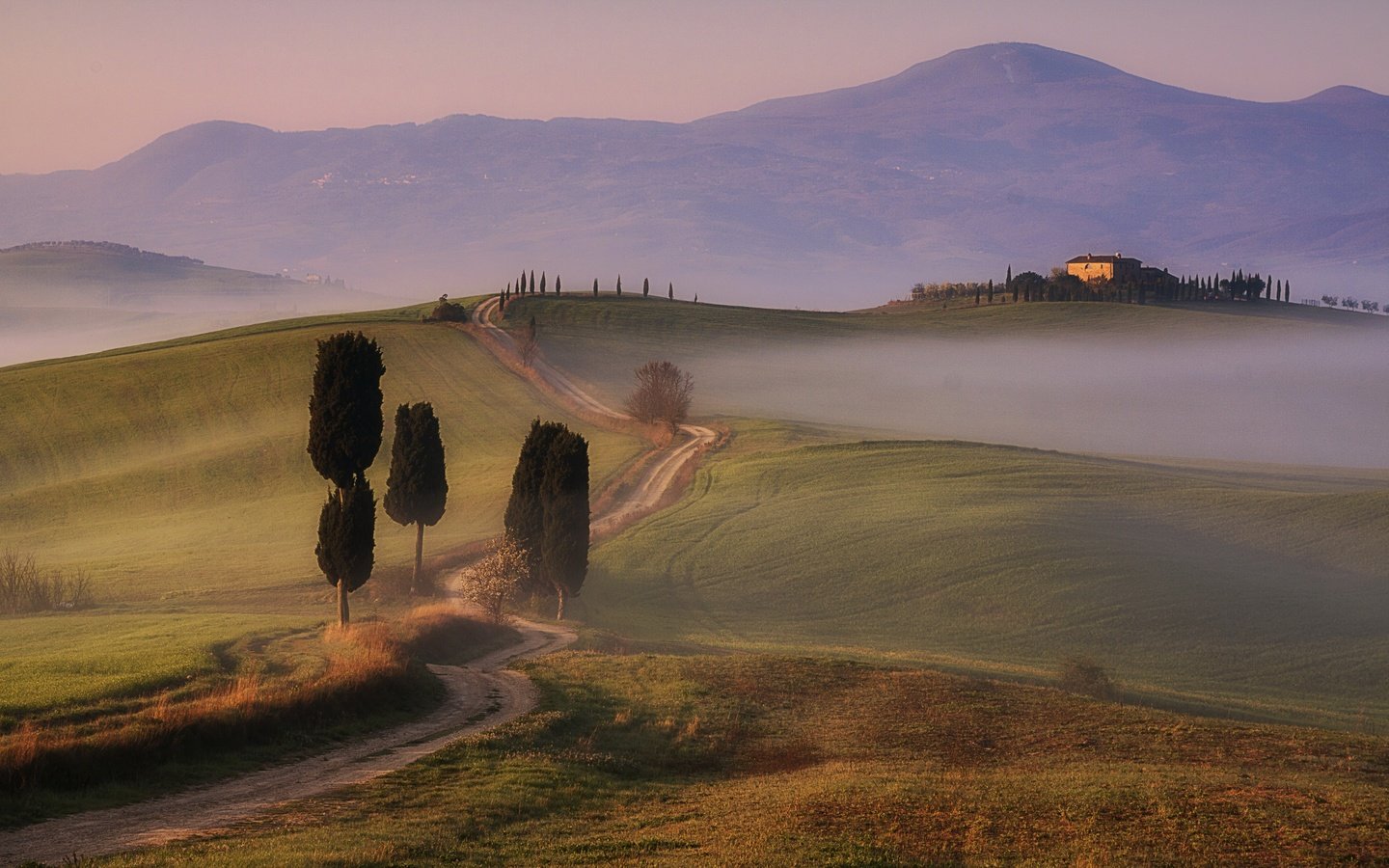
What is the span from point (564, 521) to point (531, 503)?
2.53 meters

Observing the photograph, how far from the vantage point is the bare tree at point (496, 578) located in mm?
55625

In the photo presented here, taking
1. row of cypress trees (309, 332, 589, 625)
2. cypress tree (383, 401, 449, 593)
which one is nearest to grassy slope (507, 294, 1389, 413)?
cypress tree (383, 401, 449, 593)

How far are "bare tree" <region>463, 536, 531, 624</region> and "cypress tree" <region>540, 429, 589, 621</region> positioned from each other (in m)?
1.38

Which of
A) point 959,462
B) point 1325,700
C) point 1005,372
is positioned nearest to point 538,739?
point 1325,700

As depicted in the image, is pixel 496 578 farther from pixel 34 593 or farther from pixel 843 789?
pixel 843 789

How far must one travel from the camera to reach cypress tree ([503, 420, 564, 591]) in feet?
200

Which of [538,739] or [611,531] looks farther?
[611,531]

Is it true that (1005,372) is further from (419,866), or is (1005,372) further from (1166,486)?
(419,866)

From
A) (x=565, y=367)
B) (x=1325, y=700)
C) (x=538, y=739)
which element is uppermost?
(x=565, y=367)

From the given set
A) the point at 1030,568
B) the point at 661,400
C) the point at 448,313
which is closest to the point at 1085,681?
the point at 1030,568

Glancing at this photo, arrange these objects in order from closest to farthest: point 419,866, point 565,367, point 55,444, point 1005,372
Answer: point 419,866
point 55,444
point 565,367
point 1005,372

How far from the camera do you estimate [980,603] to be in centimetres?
6172

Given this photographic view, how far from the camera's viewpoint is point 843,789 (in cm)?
2583

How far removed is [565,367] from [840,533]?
68.3 meters
